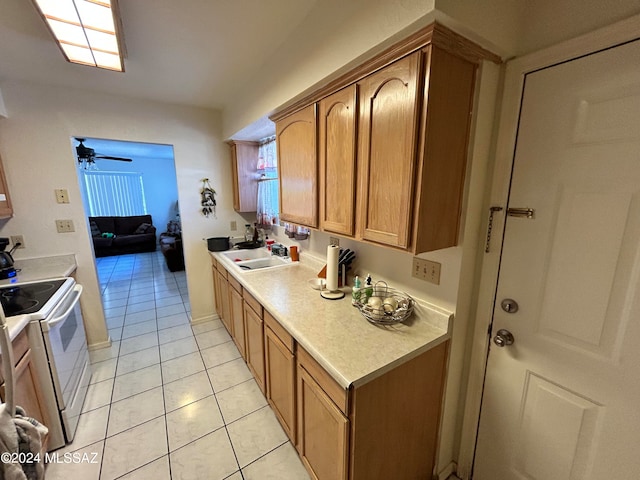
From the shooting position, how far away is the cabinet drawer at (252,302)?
176 cm

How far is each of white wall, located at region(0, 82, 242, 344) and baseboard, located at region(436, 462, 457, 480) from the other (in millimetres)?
2812

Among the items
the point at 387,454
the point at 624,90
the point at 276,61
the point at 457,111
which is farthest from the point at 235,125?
the point at 387,454

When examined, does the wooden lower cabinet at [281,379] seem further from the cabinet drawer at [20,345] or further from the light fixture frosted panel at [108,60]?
the light fixture frosted panel at [108,60]

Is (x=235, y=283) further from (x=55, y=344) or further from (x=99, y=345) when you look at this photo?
(x=99, y=345)

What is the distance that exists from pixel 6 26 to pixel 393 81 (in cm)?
206

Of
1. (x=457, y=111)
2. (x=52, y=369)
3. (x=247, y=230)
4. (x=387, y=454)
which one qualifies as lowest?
(x=387, y=454)

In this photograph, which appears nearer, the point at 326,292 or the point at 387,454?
the point at 387,454

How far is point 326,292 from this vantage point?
1708 millimetres

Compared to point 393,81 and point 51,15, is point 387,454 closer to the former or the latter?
point 393,81

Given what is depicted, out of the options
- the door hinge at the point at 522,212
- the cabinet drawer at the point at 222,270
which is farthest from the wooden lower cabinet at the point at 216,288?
the door hinge at the point at 522,212

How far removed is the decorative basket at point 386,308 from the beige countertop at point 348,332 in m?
0.04

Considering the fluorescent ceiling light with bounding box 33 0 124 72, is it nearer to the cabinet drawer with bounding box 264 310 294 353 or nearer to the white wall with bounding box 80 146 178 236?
the cabinet drawer with bounding box 264 310 294 353

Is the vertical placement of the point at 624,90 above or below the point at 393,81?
below

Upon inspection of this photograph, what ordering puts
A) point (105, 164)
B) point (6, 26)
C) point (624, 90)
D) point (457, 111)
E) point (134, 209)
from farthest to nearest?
point (134, 209) < point (105, 164) < point (6, 26) < point (457, 111) < point (624, 90)
